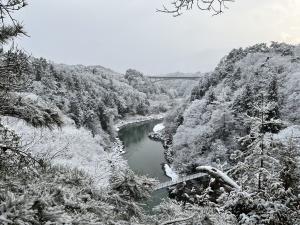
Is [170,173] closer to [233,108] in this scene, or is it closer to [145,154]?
[145,154]

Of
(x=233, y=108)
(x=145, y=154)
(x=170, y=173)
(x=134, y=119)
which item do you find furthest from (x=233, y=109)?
(x=134, y=119)

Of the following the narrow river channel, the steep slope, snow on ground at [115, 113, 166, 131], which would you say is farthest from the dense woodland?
snow on ground at [115, 113, 166, 131]

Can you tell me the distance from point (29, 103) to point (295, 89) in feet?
136

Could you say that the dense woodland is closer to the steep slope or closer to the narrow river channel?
the steep slope

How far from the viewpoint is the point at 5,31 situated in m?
4.77

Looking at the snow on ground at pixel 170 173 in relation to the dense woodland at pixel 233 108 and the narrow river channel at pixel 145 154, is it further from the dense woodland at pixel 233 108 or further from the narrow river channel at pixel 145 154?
the dense woodland at pixel 233 108

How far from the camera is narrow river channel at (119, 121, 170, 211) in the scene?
39037 millimetres

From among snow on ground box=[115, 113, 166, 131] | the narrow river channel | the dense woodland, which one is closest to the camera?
the narrow river channel

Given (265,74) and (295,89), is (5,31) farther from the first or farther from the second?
(265,74)

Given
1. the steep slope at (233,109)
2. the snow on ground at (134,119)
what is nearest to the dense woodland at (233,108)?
the steep slope at (233,109)

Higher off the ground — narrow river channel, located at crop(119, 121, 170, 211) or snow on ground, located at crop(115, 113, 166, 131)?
narrow river channel, located at crop(119, 121, 170, 211)

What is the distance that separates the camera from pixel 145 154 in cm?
5238

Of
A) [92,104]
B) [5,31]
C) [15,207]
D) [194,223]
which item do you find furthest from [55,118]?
[92,104]

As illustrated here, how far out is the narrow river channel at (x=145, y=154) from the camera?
128 ft
